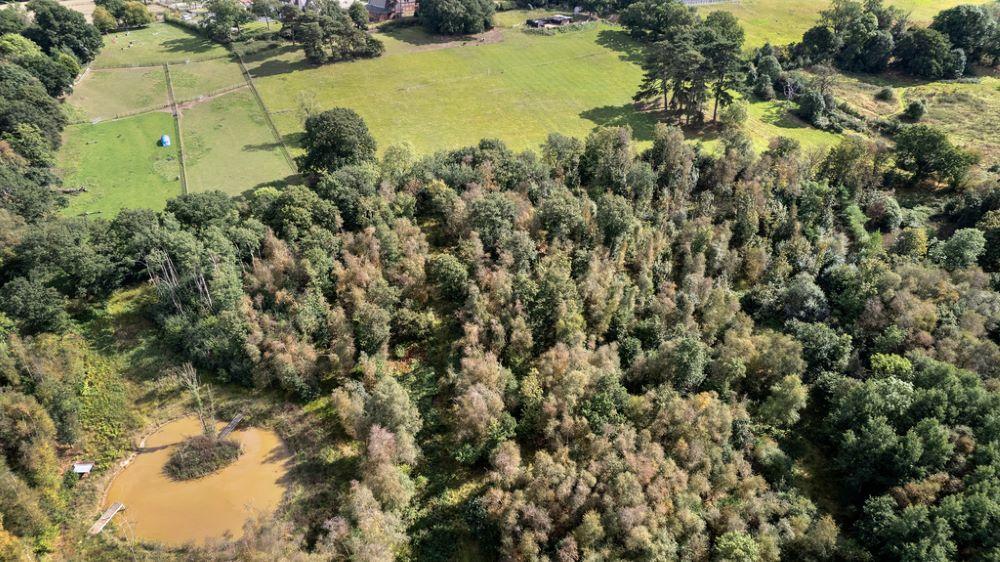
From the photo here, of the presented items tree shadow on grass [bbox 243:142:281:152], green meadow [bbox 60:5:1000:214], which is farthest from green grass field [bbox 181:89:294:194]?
green meadow [bbox 60:5:1000:214]

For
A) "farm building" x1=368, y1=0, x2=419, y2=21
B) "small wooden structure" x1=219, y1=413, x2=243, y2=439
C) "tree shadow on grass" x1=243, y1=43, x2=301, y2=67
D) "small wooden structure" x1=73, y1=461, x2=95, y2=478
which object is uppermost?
"farm building" x1=368, y1=0, x2=419, y2=21

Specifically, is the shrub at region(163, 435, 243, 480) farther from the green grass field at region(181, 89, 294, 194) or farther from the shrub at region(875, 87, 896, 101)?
the shrub at region(875, 87, 896, 101)

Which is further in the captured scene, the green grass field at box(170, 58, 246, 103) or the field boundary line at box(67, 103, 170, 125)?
the green grass field at box(170, 58, 246, 103)

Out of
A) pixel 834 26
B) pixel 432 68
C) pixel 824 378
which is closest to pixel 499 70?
pixel 432 68

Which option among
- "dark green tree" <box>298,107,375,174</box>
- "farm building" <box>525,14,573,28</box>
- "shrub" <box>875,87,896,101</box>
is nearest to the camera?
"dark green tree" <box>298,107,375,174</box>

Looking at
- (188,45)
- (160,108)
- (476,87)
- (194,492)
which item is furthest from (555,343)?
(188,45)

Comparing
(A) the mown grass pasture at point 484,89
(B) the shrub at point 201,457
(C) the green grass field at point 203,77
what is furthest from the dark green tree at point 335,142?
(B) the shrub at point 201,457

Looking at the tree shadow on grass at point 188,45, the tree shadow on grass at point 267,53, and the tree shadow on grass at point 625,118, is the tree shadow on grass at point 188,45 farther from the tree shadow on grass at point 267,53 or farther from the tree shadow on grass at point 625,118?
the tree shadow on grass at point 625,118
